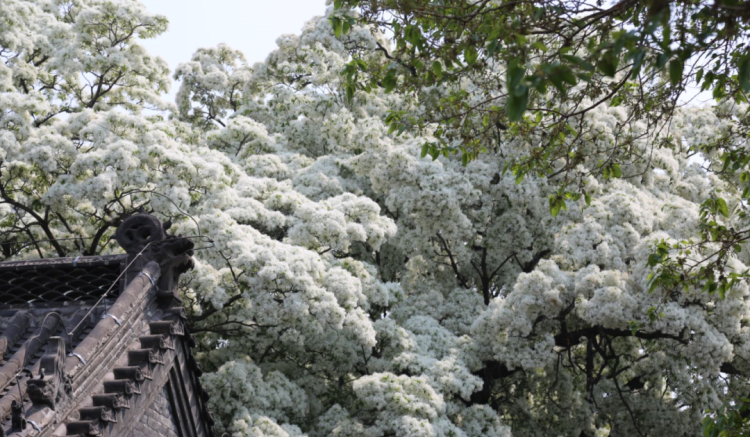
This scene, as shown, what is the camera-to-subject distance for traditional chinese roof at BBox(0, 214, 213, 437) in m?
7.77

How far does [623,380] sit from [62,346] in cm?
1694

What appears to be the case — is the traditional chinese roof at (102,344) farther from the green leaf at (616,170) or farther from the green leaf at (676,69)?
the green leaf at (676,69)

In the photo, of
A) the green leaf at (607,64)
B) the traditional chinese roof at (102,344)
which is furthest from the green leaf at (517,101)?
the traditional chinese roof at (102,344)

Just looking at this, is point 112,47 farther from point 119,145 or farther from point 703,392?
point 703,392

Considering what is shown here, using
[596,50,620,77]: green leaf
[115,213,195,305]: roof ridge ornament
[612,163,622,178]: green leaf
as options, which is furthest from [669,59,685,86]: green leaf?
[115,213,195,305]: roof ridge ornament

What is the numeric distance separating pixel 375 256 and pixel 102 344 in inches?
572

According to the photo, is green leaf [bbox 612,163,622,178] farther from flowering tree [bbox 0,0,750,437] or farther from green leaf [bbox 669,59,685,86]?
flowering tree [bbox 0,0,750,437]

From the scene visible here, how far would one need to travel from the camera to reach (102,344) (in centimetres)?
871

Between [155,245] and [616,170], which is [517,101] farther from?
[155,245]

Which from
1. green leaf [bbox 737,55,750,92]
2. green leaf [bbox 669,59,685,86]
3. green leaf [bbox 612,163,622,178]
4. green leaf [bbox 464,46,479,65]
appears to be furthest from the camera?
green leaf [bbox 612,163,622,178]

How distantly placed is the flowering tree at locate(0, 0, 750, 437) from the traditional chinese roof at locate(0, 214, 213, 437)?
4365mm

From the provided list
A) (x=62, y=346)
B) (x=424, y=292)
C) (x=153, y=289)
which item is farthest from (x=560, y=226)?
(x=62, y=346)

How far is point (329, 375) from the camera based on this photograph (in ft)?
62.9

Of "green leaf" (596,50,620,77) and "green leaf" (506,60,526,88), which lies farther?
"green leaf" (596,50,620,77)
